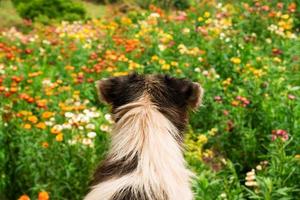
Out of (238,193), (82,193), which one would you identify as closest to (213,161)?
(238,193)

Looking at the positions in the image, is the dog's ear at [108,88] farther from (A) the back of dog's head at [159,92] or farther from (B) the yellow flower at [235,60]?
(B) the yellow flower at [235,60]

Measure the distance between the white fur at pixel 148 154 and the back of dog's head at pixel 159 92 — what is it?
7cm

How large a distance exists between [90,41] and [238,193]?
3.96 m

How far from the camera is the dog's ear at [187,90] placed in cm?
282

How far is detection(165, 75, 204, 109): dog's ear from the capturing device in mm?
2818

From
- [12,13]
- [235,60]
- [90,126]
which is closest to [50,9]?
[12,13]

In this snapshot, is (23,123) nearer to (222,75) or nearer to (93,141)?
(93,141)

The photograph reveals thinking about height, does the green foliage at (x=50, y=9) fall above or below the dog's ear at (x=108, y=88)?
below

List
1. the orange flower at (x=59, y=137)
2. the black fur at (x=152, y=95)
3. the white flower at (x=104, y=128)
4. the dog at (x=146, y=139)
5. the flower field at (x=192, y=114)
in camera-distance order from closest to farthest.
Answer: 1. the dog at (x=146, y=139)
2. the black fur at (x=152, y=95)
3. the orange flower at (x=59, y=137)
4. the flower field at (x=192, y=114)
5. the white flower at (x=104, y=128)

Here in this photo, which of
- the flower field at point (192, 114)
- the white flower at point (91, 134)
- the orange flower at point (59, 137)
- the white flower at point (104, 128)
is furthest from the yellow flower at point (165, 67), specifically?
the orange flower at point (59, 137)

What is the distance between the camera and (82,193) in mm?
4219

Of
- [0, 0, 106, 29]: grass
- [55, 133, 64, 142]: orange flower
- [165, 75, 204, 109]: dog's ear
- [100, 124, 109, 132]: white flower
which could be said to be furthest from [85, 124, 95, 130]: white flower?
[0, 0, 106, 29]: grass

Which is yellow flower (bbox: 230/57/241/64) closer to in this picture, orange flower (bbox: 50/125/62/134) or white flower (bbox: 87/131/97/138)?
white flower (bbox: 87/131/97/138)

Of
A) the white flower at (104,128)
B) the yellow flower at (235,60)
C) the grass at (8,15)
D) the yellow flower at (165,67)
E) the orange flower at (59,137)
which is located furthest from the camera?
the grass at (8,15)
